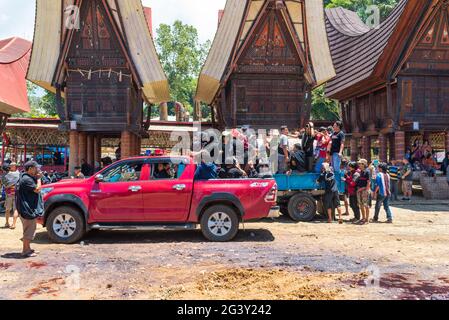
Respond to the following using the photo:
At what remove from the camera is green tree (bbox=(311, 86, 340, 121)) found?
36.2m

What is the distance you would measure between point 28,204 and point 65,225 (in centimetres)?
125

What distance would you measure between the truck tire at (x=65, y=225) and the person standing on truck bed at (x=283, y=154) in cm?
596

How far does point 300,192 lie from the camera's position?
1184 centimetres

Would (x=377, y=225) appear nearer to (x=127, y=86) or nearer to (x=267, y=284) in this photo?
(x=267, y=284)

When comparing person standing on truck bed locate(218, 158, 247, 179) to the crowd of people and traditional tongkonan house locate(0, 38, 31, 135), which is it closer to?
the crowd of people

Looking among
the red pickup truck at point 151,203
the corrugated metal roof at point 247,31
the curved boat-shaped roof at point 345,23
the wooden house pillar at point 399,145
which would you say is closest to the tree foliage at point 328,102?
the curved boat-shaped roof at point 345,23

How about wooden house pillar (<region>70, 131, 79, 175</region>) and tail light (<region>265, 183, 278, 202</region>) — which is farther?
wooden house pillar (<region>70, 131, 79, 175</region>)

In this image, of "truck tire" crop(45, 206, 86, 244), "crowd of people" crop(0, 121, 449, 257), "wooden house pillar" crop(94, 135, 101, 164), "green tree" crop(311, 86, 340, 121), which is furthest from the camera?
"green tree" crop(311, 86, 340, 121)

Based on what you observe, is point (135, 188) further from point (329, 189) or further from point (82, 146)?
point (82, 146)

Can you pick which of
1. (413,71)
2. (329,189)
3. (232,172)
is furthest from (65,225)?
(413,71)

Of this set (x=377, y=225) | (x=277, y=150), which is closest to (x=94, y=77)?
(x=277, y=150)

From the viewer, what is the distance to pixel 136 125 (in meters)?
17.9

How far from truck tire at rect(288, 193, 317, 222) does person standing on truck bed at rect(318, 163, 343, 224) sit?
0.43 m

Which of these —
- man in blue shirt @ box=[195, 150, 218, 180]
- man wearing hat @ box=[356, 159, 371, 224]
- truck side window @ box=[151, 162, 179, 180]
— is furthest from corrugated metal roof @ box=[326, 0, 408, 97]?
truck side window @ box=[151, 162, 179, 180]
